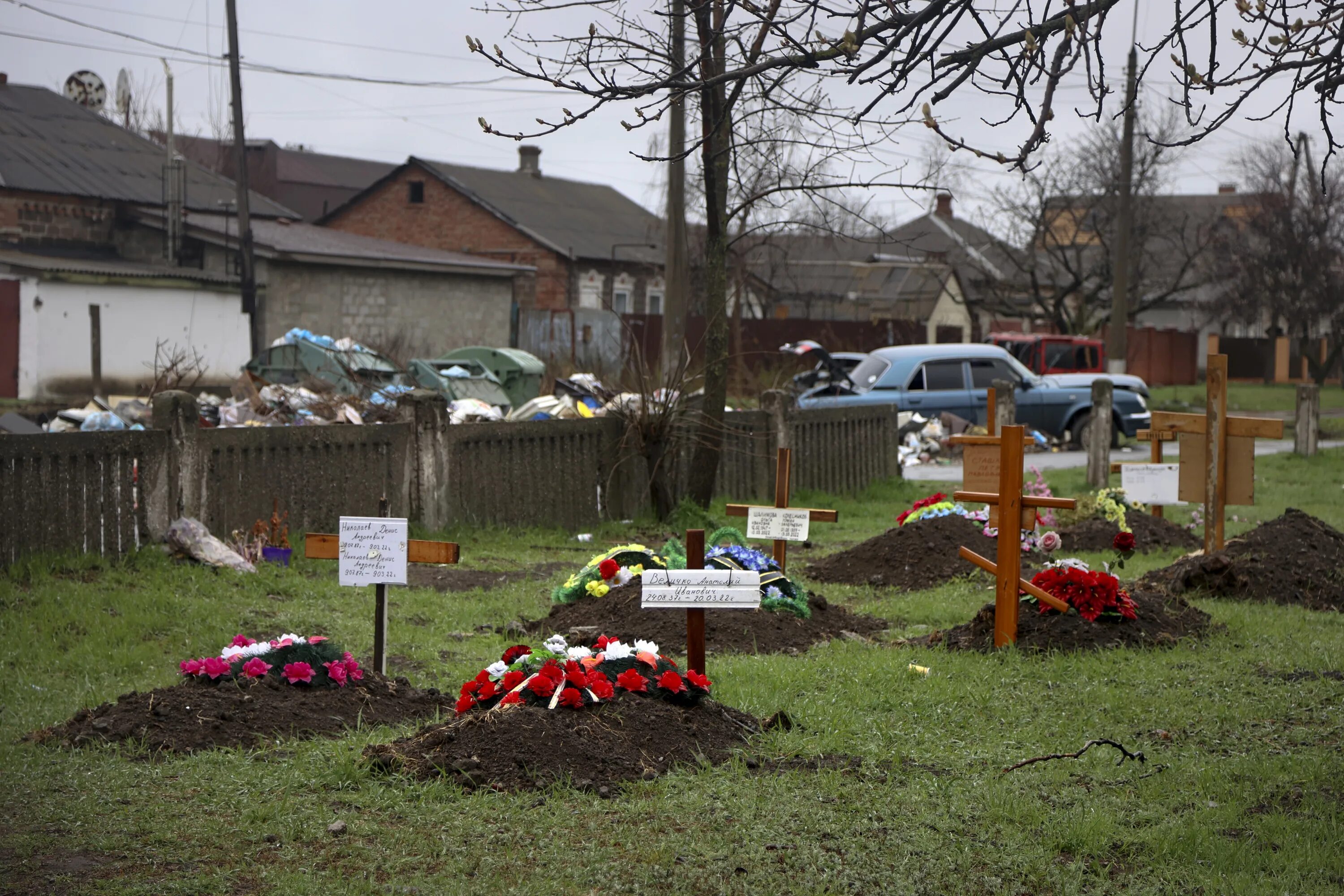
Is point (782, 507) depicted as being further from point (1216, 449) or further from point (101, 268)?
point (101, 268)

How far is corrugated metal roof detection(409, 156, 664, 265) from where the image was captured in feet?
138

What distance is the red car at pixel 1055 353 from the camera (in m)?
28.3

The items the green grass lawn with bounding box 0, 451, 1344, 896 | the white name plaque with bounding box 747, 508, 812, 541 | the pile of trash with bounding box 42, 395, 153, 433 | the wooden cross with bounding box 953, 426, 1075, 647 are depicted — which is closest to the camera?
the green grass lawn with bounding box 0, 451, 1344, 896

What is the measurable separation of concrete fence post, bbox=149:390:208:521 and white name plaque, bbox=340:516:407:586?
13.4ft

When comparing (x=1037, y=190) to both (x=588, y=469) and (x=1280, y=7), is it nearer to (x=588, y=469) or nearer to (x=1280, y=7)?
(x=588, y=469)

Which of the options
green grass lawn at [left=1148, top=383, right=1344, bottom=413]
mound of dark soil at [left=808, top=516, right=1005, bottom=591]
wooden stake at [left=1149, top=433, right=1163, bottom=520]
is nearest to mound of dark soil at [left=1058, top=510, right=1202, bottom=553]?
wooden stake at [left=1149, top=433, right=1163, bottom=520]

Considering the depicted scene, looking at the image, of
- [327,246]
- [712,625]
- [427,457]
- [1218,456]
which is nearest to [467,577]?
[427,457]

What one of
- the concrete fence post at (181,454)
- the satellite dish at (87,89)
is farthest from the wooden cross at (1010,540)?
the satellite dish at (87,89)

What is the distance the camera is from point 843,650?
25.3 feet

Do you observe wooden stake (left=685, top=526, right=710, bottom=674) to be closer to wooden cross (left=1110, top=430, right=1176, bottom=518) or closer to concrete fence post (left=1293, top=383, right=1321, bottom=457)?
wooden cross (left=1110, top=430, right=1176, bottom=518)

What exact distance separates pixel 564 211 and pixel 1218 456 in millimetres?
37686

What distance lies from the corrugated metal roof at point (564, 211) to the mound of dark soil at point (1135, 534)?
97.7 feet

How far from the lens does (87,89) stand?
143 ft

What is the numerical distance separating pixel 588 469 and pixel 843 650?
18.9 ft
